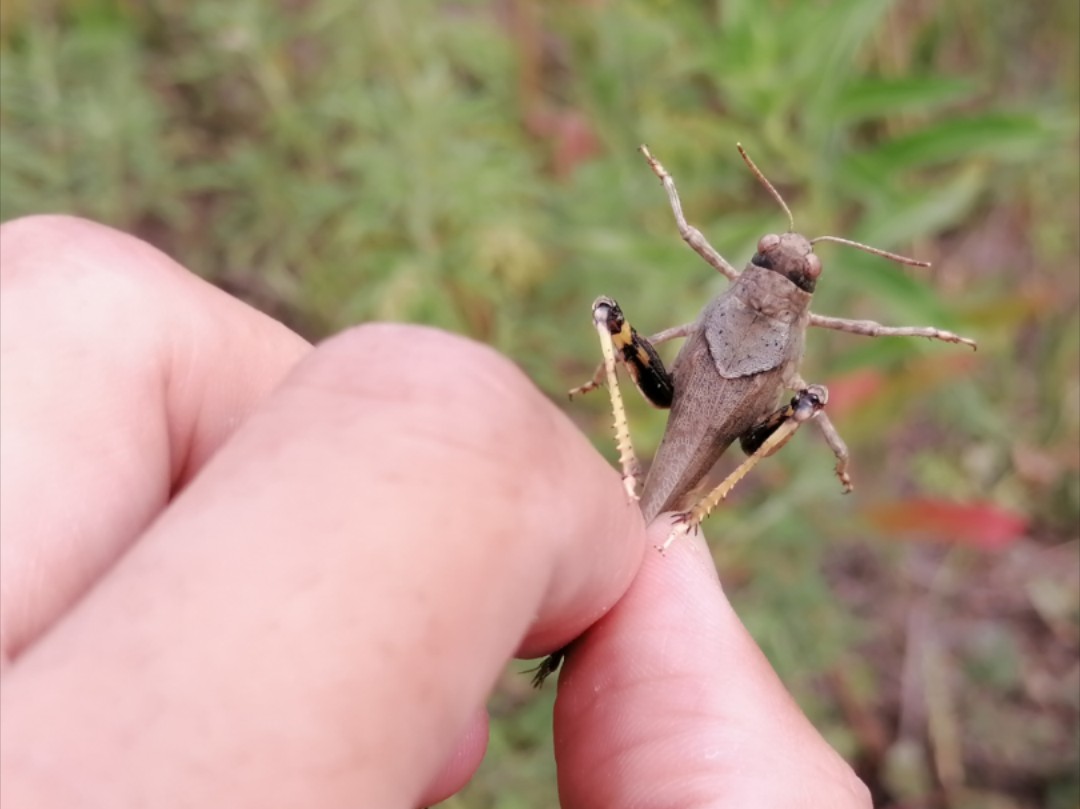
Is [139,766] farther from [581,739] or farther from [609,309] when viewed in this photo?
[609,309]

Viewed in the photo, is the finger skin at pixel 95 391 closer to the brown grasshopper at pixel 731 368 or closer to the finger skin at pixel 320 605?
the finger skin at pixel 320 605

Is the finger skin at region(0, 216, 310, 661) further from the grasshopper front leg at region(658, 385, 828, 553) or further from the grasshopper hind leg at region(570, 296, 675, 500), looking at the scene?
the grasshopper front leg at region(658, 385, 828, 553)

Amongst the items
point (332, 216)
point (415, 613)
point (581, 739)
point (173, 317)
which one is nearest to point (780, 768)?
point (581, 739)

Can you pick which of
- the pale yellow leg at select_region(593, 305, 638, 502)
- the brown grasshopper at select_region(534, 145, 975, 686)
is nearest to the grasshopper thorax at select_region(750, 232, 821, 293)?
the brown grasshopper at select_region(534, 145, 975, 686)

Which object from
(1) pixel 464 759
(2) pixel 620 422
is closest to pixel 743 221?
(2) pixel 620 422

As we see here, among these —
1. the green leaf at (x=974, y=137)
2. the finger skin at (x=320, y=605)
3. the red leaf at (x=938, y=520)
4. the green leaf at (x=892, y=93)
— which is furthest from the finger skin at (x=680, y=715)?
the green leaf at (x=974, y=137)

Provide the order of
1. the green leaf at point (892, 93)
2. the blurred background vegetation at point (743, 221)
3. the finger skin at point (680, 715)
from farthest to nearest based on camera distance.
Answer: the blurred background vegetation at point (743, 221) < the green leaf at point (892, 93) < the finger skin at point (680, 715)

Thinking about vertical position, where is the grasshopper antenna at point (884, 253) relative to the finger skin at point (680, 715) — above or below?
above

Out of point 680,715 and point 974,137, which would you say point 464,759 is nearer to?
point 680,715
